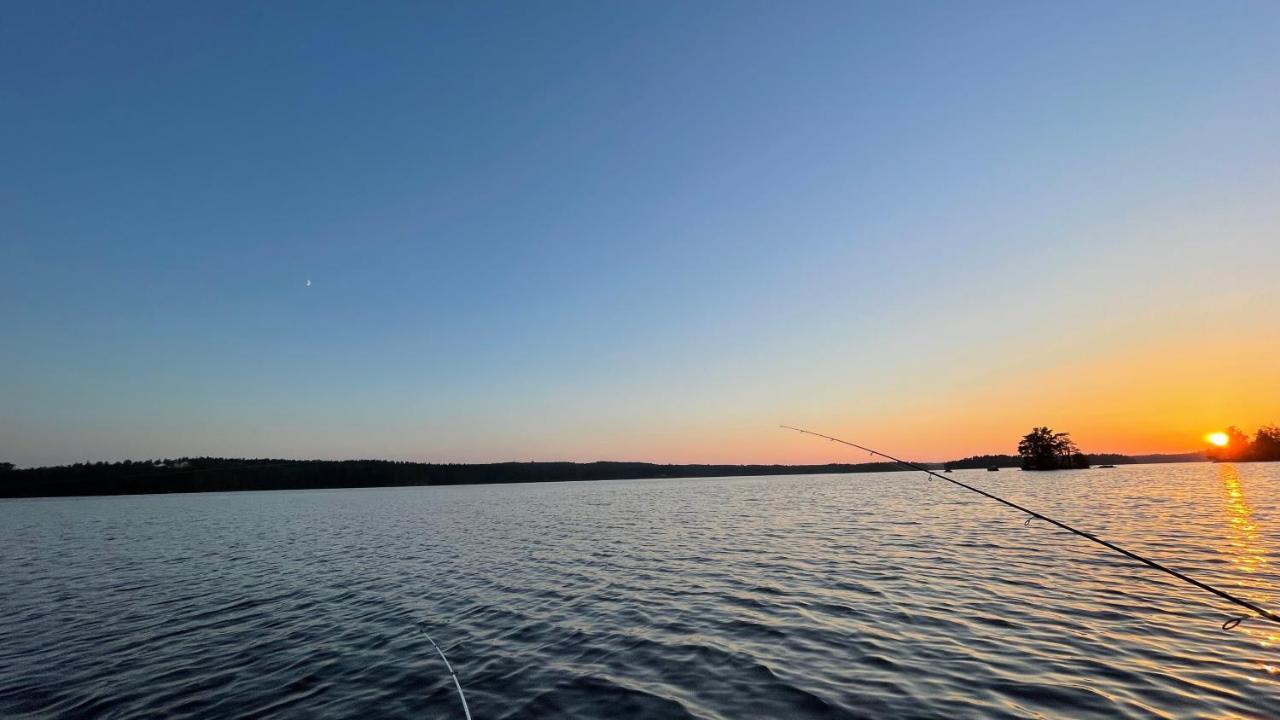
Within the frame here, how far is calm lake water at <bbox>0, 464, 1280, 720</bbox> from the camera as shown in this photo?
32.6 ft

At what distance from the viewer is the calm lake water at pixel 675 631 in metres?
9.94

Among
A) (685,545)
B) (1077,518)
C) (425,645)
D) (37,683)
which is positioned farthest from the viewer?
(1077,518)

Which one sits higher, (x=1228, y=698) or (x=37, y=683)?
(x=1228, y=698)

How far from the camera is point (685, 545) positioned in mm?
31109

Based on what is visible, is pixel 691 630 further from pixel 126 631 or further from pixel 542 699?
pixel 126 631

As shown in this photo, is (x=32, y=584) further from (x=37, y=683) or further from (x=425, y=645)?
(x=425, y=645)

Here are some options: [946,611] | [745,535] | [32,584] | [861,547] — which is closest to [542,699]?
[946,611]

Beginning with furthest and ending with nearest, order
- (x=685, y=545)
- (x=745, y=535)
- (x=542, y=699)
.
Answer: (x=745, y=535)
(x=685, y=545)
(x=542, y=699)

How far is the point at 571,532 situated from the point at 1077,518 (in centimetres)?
3494

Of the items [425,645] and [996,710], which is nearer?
[996,710]

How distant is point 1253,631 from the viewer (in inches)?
490

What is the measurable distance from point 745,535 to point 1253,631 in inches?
935

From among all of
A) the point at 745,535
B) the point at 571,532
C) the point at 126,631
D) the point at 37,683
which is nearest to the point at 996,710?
the point at 37,683

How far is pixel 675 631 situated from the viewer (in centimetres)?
1438
